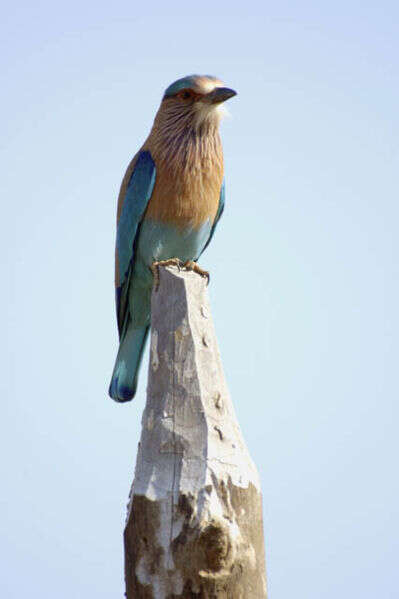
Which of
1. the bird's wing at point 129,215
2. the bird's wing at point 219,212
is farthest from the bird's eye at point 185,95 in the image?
the bird's wing at point 219,212

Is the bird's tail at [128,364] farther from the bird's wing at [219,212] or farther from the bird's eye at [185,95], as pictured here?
the bird's eye at [185,95]

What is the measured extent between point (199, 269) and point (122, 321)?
49.0 inches

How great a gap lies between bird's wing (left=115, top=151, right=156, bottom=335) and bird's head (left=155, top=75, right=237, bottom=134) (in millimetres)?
380

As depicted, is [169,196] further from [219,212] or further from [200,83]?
[200,83]

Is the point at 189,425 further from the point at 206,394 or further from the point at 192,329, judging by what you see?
the point at 192,329

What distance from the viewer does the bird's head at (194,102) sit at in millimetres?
6461

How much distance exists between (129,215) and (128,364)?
3.77 feet

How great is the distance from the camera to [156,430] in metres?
4.15

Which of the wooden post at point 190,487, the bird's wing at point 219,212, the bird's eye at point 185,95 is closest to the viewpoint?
the wooden post at point 190,487

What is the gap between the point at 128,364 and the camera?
A: 6.62m

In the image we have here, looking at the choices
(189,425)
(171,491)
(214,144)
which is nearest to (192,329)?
(189,425)

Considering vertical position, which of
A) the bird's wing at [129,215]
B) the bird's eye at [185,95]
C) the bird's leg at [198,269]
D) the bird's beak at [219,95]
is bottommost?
the bird's leg at [198,269]

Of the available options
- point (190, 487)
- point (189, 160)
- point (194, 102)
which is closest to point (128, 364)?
point (189, 160)

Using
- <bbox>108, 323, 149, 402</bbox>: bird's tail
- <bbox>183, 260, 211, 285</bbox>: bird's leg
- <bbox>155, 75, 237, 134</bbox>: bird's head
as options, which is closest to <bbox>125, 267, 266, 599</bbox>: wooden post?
<bbox>183, 260, 211, 285</bbox>: bird's leg
